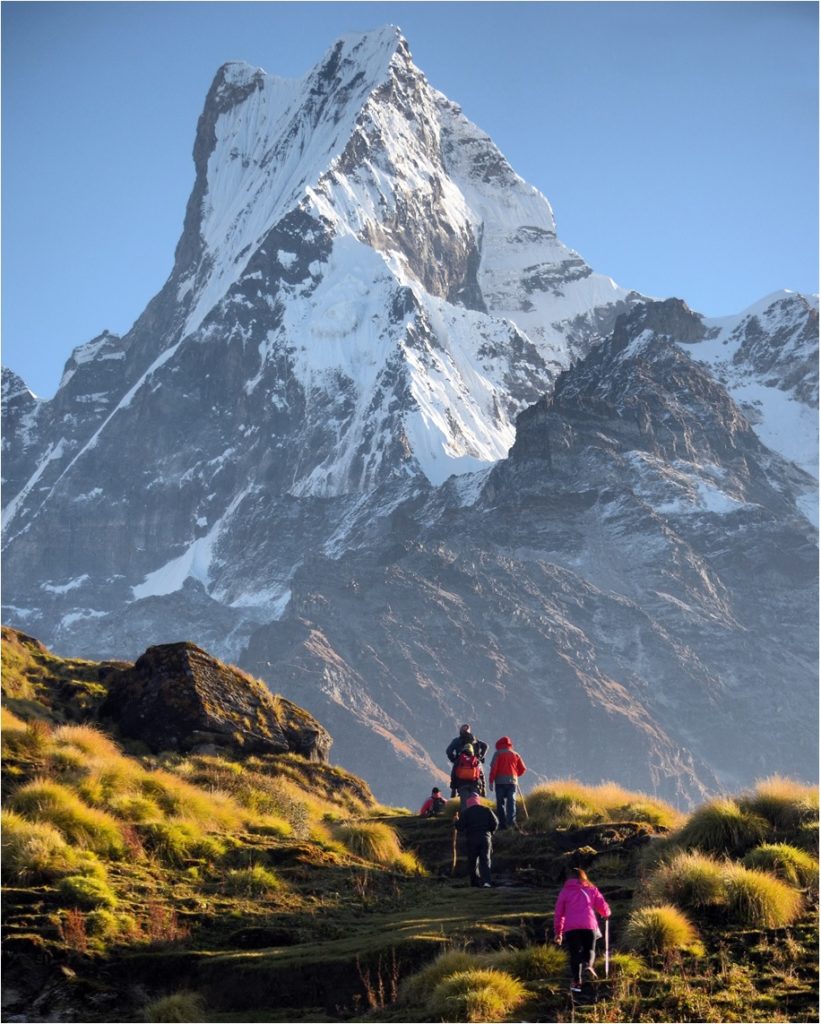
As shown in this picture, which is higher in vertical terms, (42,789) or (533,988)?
(42,789)

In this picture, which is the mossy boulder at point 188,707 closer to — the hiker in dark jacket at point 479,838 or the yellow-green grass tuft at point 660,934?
the hiker in dark jacket at point 479,838

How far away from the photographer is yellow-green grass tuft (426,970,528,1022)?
15.5 meters

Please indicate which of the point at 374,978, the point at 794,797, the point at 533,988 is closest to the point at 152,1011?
the point at 374,978

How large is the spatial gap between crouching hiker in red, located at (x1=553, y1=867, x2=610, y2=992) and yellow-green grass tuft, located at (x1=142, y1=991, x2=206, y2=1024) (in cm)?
413

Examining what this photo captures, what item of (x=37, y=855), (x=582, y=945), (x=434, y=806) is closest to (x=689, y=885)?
(x=582, y=945)

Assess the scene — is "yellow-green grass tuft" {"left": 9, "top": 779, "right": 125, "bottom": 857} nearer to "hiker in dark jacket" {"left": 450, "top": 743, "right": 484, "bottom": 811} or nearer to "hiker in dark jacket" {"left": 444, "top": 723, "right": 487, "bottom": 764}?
"hiker in dark jacket" {"left": 450, "top": 743, "right": 484, "bottom": 811}

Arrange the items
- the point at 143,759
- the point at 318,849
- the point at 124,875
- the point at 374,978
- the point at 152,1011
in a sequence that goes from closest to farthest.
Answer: the point at 152,1011 → the point at 374,978 → the point at 124,875 → the point at 318,849 → the point at 143,759

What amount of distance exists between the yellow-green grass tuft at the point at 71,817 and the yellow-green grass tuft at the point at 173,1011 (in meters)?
4.94

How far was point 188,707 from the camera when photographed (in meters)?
31.3

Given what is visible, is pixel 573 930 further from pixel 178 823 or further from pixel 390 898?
pixel 178 823

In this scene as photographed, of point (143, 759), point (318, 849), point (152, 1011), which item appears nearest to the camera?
point (152, 1011)

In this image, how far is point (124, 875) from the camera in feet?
67.8

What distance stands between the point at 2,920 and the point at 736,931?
29.5ft

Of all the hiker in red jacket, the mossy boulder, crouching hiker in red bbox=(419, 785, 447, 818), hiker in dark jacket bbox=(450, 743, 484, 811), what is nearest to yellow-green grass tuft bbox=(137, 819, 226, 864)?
hiker in dark jacket bbox=(450, 743, 484, 811)
